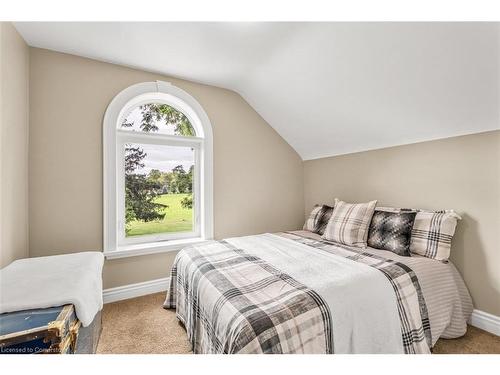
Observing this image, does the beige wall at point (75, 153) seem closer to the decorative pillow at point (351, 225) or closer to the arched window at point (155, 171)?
the arched window at point (155, 171)

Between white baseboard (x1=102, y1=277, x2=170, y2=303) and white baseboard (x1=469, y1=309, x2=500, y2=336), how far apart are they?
2818mm

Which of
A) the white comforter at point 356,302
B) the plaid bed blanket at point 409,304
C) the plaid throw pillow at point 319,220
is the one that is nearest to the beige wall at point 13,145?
the white comforter at point 356,302

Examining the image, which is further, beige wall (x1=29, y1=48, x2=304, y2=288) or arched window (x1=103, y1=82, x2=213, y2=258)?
arched window (x1=103, y1=82, x2=213, y2=258)

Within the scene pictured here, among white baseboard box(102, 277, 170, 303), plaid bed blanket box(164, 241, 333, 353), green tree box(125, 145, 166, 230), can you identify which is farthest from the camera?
green tree box(125, 145, 166, 230)

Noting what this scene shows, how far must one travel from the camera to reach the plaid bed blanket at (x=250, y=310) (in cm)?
101

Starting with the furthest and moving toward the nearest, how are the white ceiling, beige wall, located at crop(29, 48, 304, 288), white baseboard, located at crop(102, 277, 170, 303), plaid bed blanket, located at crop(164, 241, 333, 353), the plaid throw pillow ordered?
the plaid throw pillow
white baseboard, located at crop(102, 277, 170, 303)
beige wall, located at crop(29, 48, 304, 288)
the white ceiling
plaid bed blanket, located at crop(164, 241, 333, 353)

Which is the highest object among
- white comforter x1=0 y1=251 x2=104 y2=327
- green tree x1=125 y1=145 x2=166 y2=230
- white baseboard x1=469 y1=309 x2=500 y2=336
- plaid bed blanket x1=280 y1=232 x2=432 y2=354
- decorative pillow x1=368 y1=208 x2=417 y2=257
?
green tree x1=125 y1=145 x2=166 y2=230

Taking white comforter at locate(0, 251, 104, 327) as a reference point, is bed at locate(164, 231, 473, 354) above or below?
below

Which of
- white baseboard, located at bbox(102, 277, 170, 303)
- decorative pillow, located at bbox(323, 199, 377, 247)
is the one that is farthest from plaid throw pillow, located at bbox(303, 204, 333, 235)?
white baseboard, located at bbox(102, 277, 170, 303)

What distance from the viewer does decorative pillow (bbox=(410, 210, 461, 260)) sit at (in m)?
1.79

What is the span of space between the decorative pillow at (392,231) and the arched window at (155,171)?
69.4 inches

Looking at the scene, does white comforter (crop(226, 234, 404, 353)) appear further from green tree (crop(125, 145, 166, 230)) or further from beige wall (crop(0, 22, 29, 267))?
beige wall (crop(0, 22, 29, 267))
